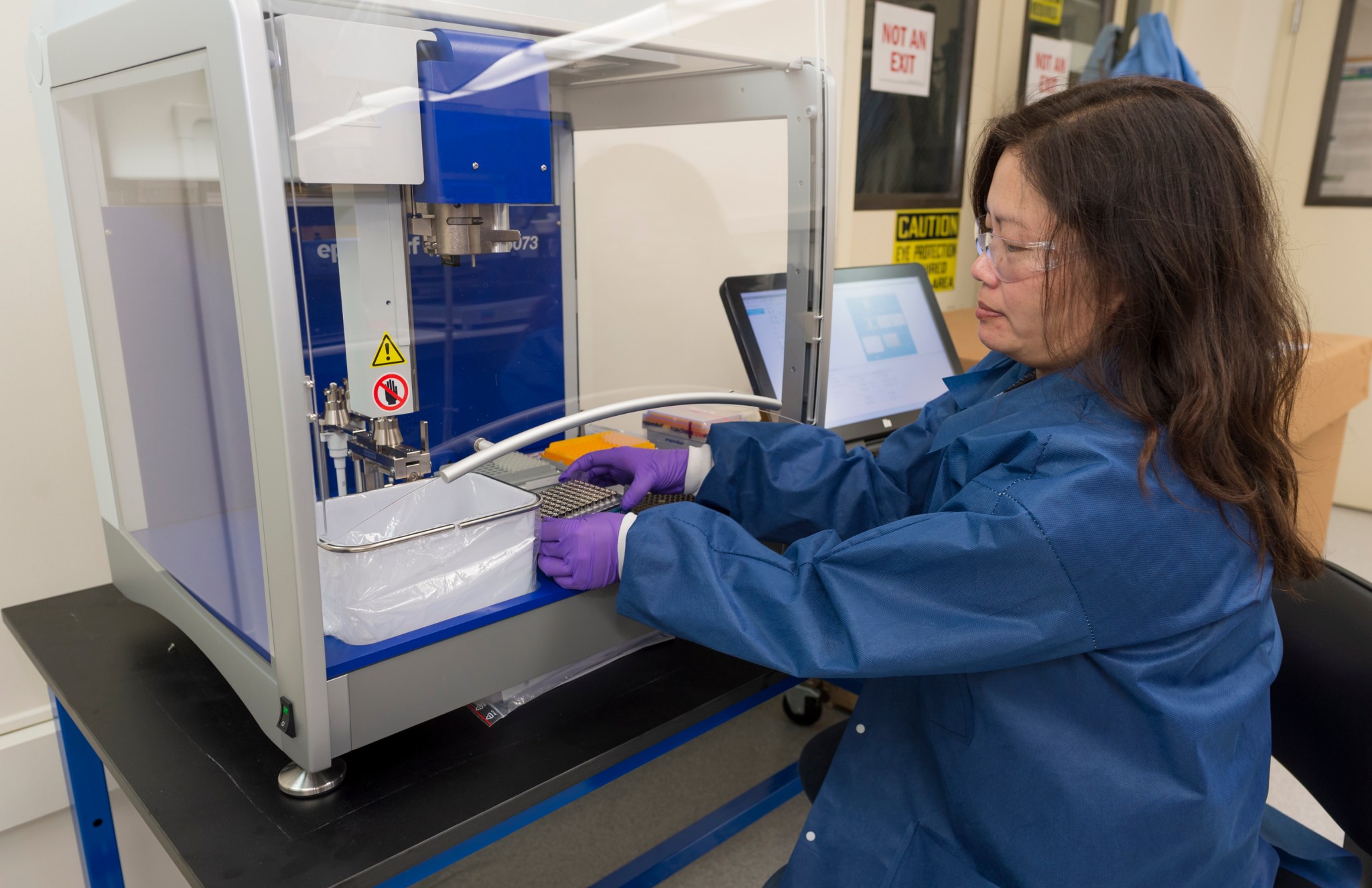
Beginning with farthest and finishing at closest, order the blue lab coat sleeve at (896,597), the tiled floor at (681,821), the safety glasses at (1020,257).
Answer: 1. the tiled floor at (681,821)
2. the safety glasses at (1020,257)
3. the blue lab coat sleeve at (896,597)

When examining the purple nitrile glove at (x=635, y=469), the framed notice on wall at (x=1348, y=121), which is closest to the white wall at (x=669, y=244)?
the purple nitrile glove at (x=635, y=469)

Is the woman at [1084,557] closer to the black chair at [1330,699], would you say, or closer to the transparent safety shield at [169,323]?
the black chair at [1330,699]

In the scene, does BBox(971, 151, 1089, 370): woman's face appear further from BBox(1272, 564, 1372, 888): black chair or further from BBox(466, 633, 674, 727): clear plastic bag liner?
BBox(466, 633, 674, 727): clear plastic bag liner

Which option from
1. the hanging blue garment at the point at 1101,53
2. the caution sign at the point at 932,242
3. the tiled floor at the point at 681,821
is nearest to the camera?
the tiled floor at the point at 681,821

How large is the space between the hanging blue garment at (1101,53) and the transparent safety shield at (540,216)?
224cm

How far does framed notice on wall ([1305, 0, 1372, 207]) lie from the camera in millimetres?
3873

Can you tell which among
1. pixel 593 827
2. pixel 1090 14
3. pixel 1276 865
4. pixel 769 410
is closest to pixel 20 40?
pixel 769 410

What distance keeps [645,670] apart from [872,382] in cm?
100

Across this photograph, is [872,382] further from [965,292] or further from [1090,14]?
[1090,14]

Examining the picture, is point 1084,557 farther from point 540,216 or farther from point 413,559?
point 540,216

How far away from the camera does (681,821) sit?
6.72 ft

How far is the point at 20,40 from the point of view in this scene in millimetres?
1257

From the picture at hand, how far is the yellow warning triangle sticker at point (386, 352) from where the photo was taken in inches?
41.3

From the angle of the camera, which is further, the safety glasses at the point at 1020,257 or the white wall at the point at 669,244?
the white wall at the point at 669,244
